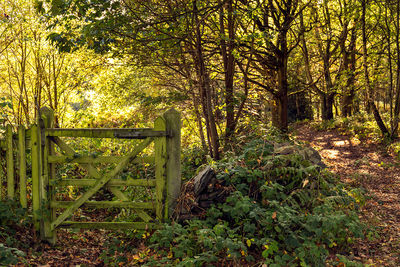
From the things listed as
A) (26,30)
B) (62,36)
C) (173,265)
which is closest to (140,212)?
(173,265)

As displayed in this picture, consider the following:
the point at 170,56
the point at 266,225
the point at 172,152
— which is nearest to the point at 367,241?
the point at 266,225

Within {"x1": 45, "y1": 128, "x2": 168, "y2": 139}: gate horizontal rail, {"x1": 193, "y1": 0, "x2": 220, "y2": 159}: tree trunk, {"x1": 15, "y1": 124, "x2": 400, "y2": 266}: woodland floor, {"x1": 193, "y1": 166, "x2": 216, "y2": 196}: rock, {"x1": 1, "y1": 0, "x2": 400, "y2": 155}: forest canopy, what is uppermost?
{"x1": 1, "y1": 0, "x2": 400, "y2": 155}: forest canopy

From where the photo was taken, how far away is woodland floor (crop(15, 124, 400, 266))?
4.41 meters

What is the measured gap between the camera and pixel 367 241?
4906 mm

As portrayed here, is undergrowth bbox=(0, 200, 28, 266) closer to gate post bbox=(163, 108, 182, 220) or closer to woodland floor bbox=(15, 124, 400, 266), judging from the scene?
woodland floor bbox=(15, 124, 400, 266)

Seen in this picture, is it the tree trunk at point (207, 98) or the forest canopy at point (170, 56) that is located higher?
the forest canopy at point (170, 56)

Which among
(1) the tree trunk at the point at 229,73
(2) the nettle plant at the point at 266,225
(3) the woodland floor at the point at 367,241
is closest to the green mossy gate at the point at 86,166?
(3) the woodland floor at the point at 367,241

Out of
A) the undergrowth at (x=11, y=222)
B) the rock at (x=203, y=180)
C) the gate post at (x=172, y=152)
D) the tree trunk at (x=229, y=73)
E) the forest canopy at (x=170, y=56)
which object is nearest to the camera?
the undergrowth at (x=11, y=222)

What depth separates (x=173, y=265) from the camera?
12.8 ft

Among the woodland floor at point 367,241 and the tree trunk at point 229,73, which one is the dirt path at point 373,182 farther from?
the tree trunk at point 229,73

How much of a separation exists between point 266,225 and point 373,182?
543 cm

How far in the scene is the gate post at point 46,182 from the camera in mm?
4719

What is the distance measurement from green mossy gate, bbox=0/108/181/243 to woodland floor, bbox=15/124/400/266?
356 mm

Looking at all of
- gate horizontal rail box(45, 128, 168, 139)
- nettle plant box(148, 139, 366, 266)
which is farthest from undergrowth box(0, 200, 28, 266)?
nettle plant box(148, 139, 366, 266)
